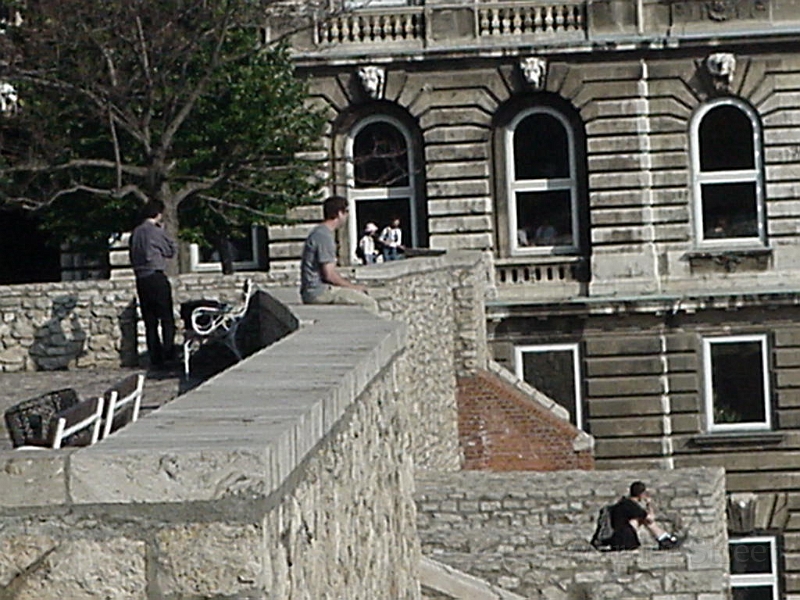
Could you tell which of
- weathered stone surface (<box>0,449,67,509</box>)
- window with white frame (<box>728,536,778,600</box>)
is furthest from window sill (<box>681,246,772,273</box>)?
weathered stone surface (<box>0,449,67,509</box>)

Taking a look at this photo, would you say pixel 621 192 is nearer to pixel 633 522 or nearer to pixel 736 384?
pixel 736 384

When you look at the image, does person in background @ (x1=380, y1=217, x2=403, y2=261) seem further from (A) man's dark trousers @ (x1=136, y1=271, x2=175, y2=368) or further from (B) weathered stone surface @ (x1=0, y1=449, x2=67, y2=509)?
(B) weathered stone surface @ (x1=0, y1=449, x2=67, y2=509)

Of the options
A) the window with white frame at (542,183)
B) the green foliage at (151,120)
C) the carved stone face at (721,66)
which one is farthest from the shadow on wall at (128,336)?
the carved stone face at (721,66)

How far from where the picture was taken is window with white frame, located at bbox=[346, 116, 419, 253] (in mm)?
41281

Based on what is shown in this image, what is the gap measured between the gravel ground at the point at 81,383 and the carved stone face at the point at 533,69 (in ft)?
54.5

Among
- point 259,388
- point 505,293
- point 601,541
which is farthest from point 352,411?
point 505,293

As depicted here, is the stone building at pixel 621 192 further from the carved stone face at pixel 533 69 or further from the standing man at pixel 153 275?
the standing man at pixel 153 275

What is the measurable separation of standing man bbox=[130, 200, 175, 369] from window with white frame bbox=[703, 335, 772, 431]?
18.9 m

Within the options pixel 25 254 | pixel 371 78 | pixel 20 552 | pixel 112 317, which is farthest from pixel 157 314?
pixel 25 254

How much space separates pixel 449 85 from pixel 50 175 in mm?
8559

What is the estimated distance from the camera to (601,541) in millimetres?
23969

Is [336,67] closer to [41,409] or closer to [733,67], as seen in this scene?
[733,67]

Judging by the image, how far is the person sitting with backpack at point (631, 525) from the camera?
23438 mm

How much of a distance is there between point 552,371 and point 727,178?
4.20 metres
